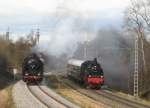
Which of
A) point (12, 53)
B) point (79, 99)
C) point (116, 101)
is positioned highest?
point (12, 53)

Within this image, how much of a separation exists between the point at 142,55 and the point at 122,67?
41.9ft

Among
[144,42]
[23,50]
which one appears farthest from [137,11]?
[23,50]

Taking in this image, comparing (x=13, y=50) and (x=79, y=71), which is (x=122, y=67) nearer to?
(x=79, y=71)

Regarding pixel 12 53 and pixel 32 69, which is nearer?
pixel 32 69

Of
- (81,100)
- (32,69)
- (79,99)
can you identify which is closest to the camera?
(81,100)

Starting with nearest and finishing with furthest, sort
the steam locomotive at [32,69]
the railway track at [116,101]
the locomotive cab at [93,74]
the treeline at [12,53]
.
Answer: the railway track at [116,101]
the locomotive cab at [93,74]
the steam locomotive at [32,69]
the treeline at [12,53]

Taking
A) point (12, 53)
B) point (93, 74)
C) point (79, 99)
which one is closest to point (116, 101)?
point (79, 99)

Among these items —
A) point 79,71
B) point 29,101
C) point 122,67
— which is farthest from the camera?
point 122,67

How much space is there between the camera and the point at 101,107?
1441 inches

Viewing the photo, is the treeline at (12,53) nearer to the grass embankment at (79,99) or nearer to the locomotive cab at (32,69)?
the locomotive cab at (32,69)

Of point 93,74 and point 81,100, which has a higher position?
point 93,74

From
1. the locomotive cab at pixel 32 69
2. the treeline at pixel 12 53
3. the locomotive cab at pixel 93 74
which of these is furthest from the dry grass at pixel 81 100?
the treeline at pixel 12 53

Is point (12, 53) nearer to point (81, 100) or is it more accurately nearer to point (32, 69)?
point (32, 69)

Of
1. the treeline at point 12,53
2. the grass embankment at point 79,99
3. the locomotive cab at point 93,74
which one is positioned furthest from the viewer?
the treeline at point 12,53
